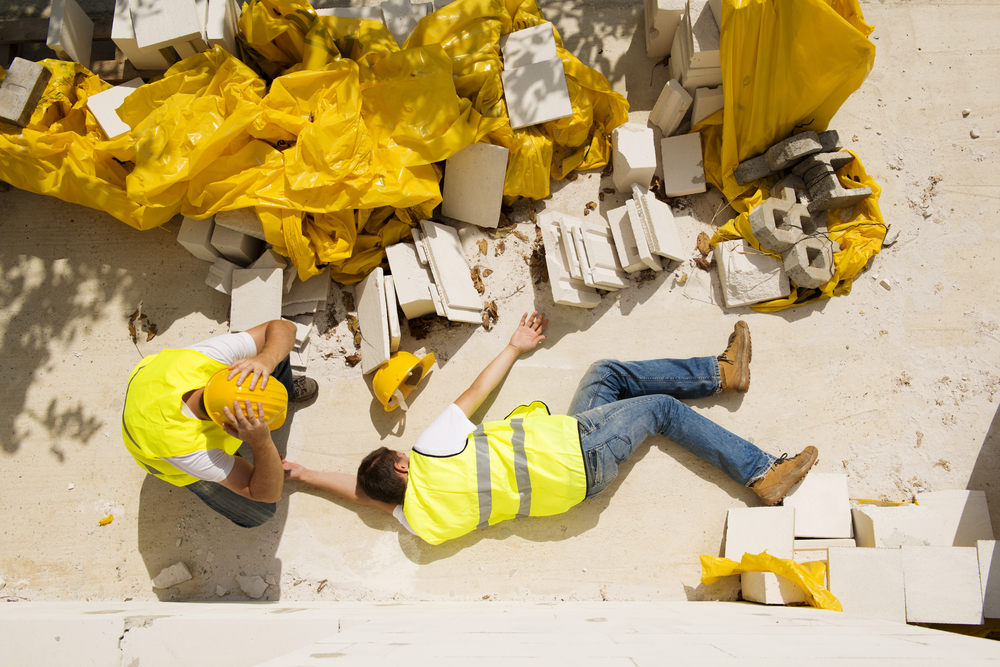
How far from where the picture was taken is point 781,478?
129 inches

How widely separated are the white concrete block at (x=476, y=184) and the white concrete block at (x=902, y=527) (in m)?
2.76

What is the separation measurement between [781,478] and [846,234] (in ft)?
5.23

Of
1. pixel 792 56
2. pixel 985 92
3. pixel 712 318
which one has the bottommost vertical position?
pixel 712 318

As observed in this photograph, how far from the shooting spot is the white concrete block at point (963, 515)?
126 inches

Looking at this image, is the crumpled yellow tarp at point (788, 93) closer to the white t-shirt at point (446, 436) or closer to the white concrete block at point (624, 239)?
the white concrete block at point (624, 239)

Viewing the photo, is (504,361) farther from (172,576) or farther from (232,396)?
(172,576)

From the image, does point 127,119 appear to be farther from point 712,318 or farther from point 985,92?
point 985,92

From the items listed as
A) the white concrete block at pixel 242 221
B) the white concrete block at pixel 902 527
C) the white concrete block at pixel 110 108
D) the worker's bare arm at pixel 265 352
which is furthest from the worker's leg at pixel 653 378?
the white concrete block at pixel 110 108

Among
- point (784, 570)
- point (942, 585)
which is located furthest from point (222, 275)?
point (942, 585)

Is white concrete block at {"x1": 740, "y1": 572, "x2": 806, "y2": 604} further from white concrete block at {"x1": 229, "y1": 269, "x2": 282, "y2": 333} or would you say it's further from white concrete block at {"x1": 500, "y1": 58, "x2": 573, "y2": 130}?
white concrete block at {"x1": 229, "y1": 269, "x2": 282, "y2": 333}

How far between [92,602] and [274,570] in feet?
3.34

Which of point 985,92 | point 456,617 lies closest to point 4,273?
point 456,617

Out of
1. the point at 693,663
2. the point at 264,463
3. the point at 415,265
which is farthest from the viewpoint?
the point at 415,265

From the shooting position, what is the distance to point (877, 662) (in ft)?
6.03
